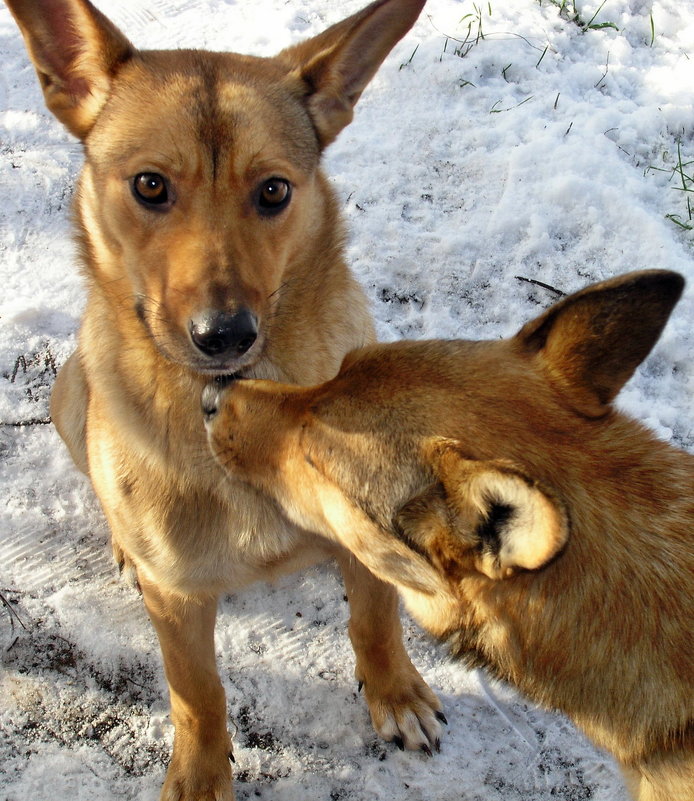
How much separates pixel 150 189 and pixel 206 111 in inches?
12.7

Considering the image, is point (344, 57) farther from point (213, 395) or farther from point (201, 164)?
point (213, 395)

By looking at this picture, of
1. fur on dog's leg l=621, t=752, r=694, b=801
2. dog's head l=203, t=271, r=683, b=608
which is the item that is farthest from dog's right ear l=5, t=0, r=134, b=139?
fur on dog's leg l=621, t=752, r=694, b=801

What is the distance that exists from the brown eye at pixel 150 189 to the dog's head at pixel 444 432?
2.27 feet

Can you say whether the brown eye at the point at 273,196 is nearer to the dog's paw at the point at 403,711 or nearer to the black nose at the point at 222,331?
the black nose at the point at 222,331

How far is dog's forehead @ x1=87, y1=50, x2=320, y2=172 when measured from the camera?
2.71 m

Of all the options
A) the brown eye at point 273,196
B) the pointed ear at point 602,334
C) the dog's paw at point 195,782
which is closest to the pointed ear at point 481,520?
the pointed ear at point 602,334

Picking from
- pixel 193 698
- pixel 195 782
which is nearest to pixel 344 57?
pixel 193 698

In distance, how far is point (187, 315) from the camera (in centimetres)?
260

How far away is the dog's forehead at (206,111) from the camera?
2713 millimetres

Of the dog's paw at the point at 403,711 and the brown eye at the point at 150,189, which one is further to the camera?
the dog's paw at the point at 403,711

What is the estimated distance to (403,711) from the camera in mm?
3703

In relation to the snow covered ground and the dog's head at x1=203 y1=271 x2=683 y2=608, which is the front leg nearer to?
the snow covered ground

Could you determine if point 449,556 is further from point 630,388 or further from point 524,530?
point 630,388

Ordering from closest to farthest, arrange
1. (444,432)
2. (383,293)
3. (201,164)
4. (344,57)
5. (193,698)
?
(444,432)
(201,164)
(344,57)
(193,698)
(383,293)
